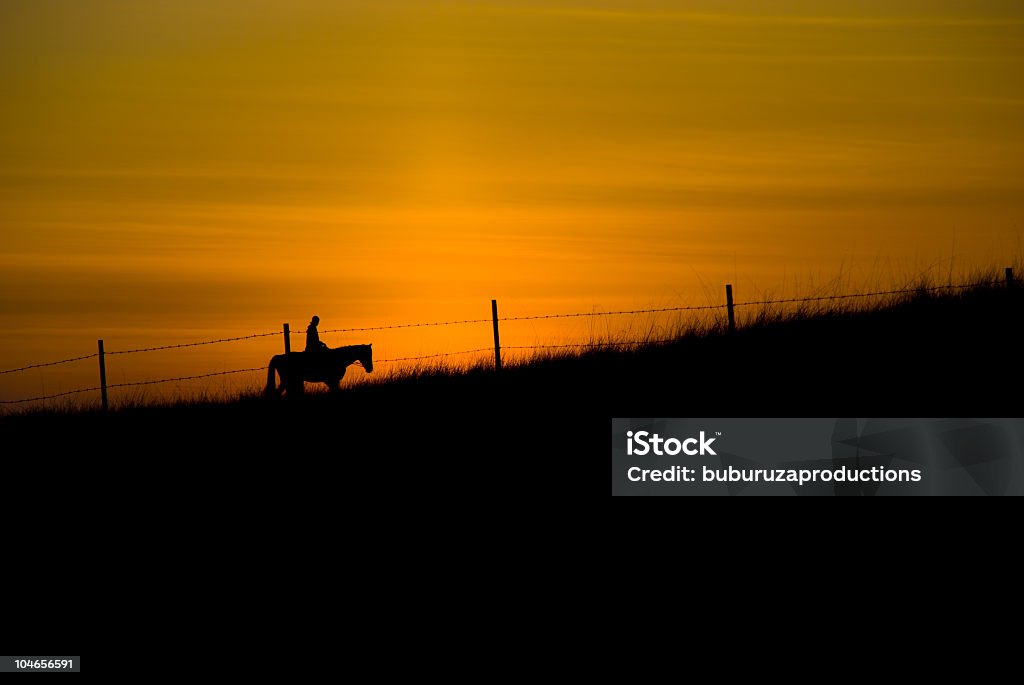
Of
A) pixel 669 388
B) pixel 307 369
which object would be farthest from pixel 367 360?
pixel 669 388

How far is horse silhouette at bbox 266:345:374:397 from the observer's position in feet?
66.8

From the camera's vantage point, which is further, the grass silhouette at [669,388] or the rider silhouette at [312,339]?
the rider silhouette at [312,339]

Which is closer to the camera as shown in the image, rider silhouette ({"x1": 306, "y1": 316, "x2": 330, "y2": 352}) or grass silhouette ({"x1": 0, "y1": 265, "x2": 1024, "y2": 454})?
grass silhouette ({"x1": 0, "y1": 265, "x2": 1024, "y2": 454})

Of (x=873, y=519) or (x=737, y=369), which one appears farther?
(x=737, y=369)

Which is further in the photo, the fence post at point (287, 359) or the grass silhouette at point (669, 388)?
the fence post at point (287, 359)

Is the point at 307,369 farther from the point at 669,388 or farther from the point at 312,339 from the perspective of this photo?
the point at 669,388

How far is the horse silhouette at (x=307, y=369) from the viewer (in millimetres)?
20375

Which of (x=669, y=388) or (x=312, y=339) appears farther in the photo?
(x=312, y=339)

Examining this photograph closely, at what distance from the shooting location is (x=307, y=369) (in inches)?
808

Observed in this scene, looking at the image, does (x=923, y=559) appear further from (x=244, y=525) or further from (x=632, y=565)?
(x=244, y=525)

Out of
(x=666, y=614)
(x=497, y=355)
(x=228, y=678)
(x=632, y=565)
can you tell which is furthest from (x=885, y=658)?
(x=497, y=355)

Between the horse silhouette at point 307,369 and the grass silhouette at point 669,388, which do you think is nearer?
the grass silhouette at point 669,388

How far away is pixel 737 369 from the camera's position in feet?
53.5

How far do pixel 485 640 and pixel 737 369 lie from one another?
28.1 feet
